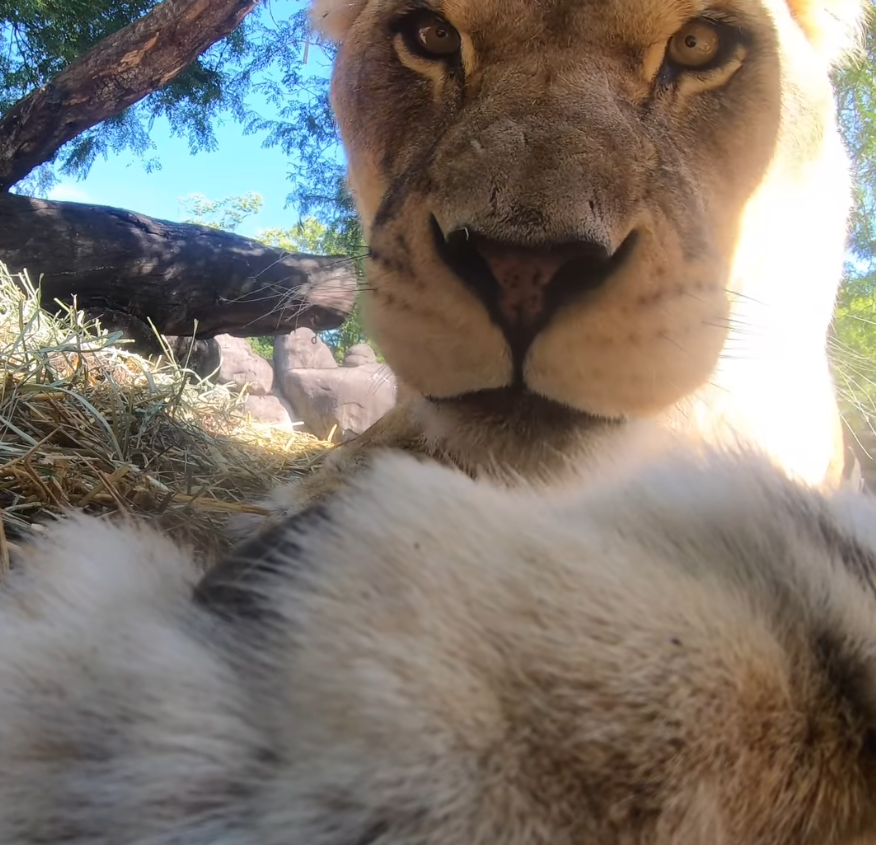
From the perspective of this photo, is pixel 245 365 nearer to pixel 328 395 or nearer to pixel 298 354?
pixel 298 354

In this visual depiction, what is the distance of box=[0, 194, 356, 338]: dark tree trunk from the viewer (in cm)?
352

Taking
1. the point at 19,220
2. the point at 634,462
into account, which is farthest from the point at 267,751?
the point at 19,220

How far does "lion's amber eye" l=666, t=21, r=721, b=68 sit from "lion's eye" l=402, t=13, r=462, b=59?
299mm

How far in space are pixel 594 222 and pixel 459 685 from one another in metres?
0.60

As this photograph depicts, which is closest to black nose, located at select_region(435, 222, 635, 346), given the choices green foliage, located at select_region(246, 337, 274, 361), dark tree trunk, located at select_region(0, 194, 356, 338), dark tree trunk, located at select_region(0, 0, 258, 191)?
dark tree trunk, located at select_region(0, 194, 356, 338)

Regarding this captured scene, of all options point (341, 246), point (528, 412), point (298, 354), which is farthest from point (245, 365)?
point (528, 412)

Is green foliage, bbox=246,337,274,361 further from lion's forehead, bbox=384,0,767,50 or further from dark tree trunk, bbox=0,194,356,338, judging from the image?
lion's forehead, bbox=384,0,767,50

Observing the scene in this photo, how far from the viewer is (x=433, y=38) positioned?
4.16 feet

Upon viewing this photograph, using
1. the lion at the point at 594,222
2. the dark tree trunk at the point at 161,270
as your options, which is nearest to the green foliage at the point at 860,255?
the lion at the point at 594,222

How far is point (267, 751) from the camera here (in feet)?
1.24

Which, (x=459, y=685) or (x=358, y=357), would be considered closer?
(x=459, y=685)

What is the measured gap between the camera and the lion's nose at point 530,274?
0.86m

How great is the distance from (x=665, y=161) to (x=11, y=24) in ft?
16.0

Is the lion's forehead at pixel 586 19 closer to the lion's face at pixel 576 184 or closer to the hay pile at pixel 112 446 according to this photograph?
the lion's face at pixel 576 184
